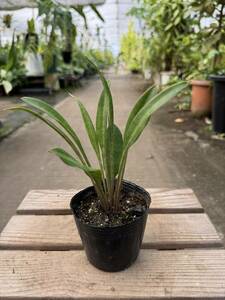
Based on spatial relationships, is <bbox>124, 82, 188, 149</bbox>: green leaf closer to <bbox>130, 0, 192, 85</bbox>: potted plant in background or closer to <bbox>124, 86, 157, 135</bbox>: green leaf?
<bbox>124, 86, 157, 135</bbox>: green leaf

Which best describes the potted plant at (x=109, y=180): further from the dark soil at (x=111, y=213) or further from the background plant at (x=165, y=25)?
the background plant at (x=165, y=25)

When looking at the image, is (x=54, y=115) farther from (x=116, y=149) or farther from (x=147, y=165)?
(x=147, y=165)

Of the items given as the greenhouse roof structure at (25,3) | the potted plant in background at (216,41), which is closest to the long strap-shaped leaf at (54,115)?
the greenhouse roof structure at (25,3)

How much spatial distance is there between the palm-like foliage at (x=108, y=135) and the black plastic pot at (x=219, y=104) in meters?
2.25

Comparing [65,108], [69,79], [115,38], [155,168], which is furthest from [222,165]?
[115,38]

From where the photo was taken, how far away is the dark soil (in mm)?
707

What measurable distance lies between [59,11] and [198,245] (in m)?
1.22

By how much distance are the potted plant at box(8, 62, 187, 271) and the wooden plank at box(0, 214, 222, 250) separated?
0.31 feet

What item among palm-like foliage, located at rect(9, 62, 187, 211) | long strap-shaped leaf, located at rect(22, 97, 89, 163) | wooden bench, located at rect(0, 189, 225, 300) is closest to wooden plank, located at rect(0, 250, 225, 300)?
wooden bench, located at rect(0, 189, 225, 300)

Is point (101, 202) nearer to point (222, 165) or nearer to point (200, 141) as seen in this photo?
point (222, 165)

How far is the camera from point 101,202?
744 millimetres

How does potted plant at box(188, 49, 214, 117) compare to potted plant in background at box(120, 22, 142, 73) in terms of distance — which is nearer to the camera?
potted plant at box(188, 49, 214, 117)

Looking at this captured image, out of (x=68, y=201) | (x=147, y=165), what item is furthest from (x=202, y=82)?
(x=68, y=201)

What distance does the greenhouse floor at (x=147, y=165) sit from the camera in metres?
1.86
